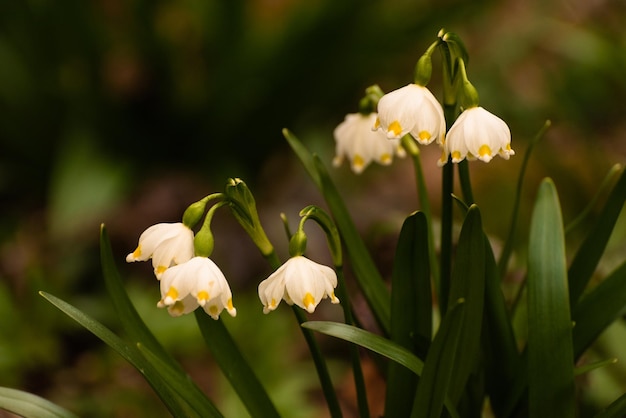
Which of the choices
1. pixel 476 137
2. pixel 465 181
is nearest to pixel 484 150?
pixel 476 137

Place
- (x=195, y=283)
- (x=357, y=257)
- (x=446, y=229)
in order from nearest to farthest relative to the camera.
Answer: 1. (x=195, y=283)
2. (x=446, y=229)
3. (x=357, y=257)

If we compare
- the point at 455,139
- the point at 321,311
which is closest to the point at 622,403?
the point at 455,139

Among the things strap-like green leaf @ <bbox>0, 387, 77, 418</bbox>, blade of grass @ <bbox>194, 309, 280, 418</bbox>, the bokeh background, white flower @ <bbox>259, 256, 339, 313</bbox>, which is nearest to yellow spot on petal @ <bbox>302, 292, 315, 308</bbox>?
white flower @ <bbox>259, 256, 339, 313</bbox>

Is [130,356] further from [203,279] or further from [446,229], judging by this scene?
[446,229]

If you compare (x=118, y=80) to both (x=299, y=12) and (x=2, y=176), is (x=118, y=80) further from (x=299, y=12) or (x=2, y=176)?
(x=299, y=12)

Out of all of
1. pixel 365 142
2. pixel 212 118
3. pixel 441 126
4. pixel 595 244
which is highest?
pixel 212 118

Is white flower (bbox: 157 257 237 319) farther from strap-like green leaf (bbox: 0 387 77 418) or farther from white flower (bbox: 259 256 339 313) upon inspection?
strap-like green leaf (bbox: 0 387 77 418)

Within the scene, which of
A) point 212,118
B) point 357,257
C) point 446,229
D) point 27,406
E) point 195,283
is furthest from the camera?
point 212,118
